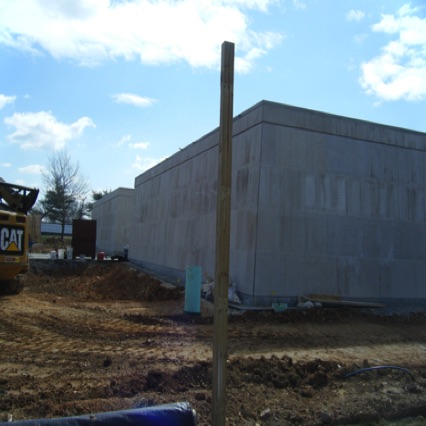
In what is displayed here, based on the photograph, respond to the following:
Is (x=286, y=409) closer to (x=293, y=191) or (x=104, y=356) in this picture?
(x=104, y=356)

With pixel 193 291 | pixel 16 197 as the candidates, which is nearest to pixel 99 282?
pixel 16 197

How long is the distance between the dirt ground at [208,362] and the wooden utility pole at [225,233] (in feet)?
3.56

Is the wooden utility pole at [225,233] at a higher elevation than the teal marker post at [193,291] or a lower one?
higher

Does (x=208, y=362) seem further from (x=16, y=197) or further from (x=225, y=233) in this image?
(x=16, y=197)

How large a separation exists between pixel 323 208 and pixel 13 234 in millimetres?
8807

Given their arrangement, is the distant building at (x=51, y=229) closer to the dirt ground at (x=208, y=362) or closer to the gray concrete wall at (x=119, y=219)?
the gray concrete wall at (x=119, y=219)

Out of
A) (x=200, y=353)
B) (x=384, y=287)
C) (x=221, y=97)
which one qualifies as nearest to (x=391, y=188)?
(x=384, y=287)

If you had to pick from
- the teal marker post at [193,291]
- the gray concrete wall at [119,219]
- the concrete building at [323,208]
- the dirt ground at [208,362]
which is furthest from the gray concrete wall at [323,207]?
the gray concrete wall at [119,219]

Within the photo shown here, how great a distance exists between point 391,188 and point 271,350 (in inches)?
325

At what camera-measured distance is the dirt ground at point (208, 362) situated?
473 centimetres

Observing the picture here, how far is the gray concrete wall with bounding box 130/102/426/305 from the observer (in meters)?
11.8

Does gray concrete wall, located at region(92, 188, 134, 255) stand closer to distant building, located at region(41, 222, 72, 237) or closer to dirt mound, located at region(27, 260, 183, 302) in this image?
dirt mound, located at region(27, 260, 183, 302)

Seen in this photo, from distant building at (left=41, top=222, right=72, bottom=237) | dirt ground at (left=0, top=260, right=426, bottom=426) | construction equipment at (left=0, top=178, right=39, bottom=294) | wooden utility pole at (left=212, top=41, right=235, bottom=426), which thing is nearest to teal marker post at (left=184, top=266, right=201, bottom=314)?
dirt ground at (left=0, top=260, right=426, bottom=426)

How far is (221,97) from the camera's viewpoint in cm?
352
